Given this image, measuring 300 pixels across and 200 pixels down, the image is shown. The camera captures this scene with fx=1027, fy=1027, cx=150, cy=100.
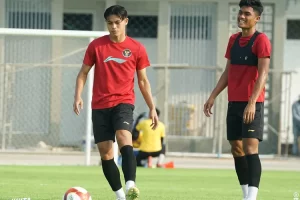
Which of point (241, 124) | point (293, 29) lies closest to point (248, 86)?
point (241, 124)

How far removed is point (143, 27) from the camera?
28.2 metres

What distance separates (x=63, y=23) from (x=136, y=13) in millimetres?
1990

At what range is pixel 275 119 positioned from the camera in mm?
27266

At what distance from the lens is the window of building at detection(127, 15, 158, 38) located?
91.6 feet

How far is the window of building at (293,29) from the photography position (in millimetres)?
28531

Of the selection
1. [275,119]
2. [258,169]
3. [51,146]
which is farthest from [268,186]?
[275,119]

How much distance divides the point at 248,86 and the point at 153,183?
5.40 meters

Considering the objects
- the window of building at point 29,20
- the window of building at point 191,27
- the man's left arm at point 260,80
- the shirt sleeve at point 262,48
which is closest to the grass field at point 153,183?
the man's left arm at point 260,80

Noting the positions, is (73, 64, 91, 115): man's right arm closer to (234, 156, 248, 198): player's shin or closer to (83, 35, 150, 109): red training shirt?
(83, 35, 150, 109): red training shirt

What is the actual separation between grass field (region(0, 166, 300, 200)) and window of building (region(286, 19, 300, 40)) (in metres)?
8.95

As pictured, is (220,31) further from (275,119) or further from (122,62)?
(122,62)

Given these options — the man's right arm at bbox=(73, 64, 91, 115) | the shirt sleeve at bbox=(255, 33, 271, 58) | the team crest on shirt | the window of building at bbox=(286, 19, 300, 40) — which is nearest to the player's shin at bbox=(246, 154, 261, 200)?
the shirt sleeve at bbox=(255, 33, 271, 58)

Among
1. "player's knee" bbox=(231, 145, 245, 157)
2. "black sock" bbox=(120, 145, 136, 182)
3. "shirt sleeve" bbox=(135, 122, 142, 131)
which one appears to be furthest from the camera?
"shirt sleeve" bbox=(135, 122, 142, 131)

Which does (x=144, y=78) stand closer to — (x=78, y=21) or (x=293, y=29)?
(x=78, y=21)
